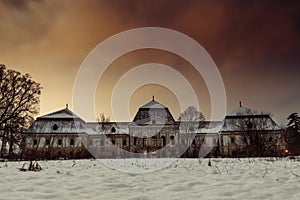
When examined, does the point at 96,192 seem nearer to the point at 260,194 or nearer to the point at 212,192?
the point at 212,192

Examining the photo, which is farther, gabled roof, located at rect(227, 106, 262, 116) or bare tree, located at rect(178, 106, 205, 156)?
bare tree, located at rect(178, 106, 205, 156)

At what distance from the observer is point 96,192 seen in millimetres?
5520

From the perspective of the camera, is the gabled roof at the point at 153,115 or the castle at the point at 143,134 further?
the gabled roof at the point at 153,115

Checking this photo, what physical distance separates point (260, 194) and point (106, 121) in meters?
55.4

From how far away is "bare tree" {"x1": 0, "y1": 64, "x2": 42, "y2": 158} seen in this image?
2566cm

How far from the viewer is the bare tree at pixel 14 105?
84.2ft

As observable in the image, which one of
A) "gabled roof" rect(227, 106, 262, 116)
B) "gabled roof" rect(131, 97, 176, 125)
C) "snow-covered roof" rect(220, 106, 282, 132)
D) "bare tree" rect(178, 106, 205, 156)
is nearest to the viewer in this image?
"snow-covered roof" rect(220, 106, 282, 132)

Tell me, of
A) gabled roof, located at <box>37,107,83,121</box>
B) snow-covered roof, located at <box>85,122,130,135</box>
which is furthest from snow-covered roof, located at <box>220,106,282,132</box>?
gabled roof, located at <box>37,107,83,121</box>

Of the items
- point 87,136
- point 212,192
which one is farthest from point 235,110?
point 212,192

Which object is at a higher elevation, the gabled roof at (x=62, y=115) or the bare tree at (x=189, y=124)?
the gabled roof at (x=62, y=115)

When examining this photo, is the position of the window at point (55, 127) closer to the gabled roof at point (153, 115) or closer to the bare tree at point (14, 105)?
the gabled roof at point (153, 115)

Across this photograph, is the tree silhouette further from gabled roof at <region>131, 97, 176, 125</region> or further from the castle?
gabled roof at <region>131, 97, 176, 125</region>

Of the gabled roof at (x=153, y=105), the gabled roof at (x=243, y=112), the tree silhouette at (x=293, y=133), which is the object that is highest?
the gabled roof at (x=153, y=105)

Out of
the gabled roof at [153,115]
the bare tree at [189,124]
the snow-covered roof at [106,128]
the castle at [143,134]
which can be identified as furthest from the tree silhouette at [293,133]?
the snow-covered roof at [106,128]
